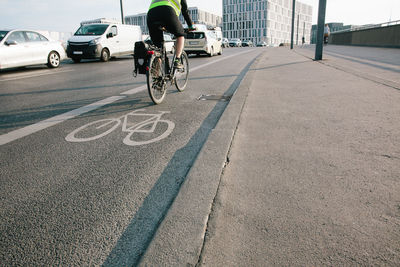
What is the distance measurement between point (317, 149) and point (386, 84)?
14.9 feet

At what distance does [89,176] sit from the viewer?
2451 mm

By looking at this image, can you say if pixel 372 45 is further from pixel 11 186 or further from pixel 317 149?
pixel 11 186

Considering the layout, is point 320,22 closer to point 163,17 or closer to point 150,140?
point 163,17

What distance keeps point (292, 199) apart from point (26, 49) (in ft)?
40.5

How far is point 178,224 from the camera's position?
171 centimetres

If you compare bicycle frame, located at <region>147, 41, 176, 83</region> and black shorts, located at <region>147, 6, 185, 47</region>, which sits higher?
black shorts, located at <region>147, 6, 185, 47</region>

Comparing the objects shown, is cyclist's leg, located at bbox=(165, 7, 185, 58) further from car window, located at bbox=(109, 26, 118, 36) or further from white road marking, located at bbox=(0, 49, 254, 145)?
car window, located at bbox=(109, 26, 118, 36)

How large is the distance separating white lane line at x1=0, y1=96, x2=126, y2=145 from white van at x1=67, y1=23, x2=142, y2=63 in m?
10.6

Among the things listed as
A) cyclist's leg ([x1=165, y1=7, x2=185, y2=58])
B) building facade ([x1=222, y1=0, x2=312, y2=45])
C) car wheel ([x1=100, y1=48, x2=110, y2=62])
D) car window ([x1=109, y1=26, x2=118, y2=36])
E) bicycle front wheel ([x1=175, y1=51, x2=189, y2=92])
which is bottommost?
bicycle front wheel ([x1=175, y1=51, x2=189, y2=92])

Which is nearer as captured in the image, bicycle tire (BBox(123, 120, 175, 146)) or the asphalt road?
the asphalt road

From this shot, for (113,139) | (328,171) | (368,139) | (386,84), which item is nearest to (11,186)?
(113,139)

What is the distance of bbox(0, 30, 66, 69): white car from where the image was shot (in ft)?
34.8

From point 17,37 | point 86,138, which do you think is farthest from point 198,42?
point 86,138

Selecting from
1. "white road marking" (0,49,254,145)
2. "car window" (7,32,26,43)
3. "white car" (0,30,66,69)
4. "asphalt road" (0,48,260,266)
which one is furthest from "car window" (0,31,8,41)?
"white road marking" (0,49,254,145)
